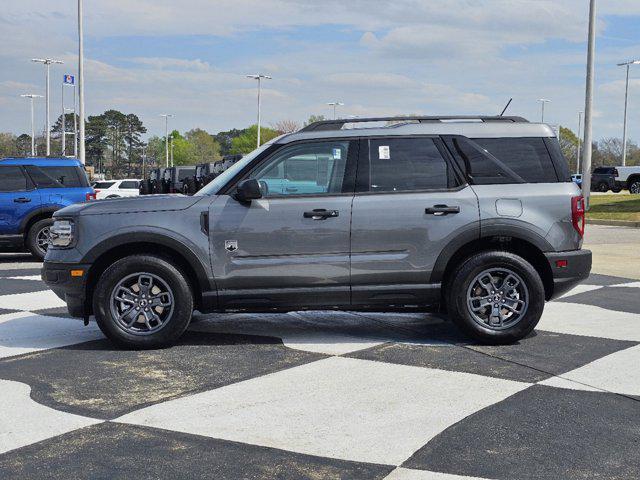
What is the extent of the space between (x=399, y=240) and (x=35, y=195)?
369 inches

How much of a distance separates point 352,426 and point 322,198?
2541mm

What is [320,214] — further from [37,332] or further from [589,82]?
[589,82]

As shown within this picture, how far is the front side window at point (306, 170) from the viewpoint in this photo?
6.82 meters

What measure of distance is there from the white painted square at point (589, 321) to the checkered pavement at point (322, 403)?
0.03 meters

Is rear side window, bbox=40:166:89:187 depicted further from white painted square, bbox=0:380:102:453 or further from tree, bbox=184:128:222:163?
tree, bbox=184:128:222:163

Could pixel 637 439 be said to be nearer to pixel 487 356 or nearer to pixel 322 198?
pixel 487 356

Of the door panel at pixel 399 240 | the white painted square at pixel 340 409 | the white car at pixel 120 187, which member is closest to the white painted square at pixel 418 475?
the white painted square at pixel 340 409

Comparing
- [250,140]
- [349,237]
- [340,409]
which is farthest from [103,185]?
[250,140]

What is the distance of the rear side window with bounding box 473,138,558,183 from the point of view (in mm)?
6957

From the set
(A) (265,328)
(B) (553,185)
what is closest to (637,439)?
(B) (553,185)

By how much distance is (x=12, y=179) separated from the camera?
14.4 m

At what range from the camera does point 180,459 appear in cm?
411

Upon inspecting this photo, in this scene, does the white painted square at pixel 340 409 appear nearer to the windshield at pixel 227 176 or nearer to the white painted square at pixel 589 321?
the windshield at pixel 227 176

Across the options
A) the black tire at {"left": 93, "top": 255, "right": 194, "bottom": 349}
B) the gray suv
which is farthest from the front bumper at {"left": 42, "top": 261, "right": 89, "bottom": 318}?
the black tire at {"left": 93, "top": 255, "right": 194, "bottom": 349}
